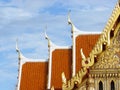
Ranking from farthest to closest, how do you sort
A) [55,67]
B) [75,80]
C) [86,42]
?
[86,42] → [55,67] → [75,80]

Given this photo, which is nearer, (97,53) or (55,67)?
(97,53)

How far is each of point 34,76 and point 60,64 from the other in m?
1.16

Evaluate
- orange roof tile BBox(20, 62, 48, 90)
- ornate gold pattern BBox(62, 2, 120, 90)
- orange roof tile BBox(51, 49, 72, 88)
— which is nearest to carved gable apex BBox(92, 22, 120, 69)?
ornate gold pattern BBox(62, 2, 120, 90)

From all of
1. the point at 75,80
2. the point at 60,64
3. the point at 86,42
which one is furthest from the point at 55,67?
the point at 75,80

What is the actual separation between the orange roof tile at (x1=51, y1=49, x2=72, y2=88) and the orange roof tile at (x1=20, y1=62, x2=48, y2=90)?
1.69 feet

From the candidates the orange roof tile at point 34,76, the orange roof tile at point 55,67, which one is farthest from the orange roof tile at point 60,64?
the orange roof tile at point 34,76

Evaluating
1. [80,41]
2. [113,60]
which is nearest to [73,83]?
[113,60]

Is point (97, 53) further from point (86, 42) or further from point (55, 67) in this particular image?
point (55, 67)

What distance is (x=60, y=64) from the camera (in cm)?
2038

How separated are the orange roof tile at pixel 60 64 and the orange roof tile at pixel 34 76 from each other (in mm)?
516

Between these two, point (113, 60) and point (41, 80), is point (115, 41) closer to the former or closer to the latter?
point (113, 60)

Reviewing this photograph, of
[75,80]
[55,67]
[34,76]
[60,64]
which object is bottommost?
[75,80]

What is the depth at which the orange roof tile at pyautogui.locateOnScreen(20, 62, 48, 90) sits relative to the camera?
2025cm

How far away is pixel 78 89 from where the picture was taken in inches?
707
